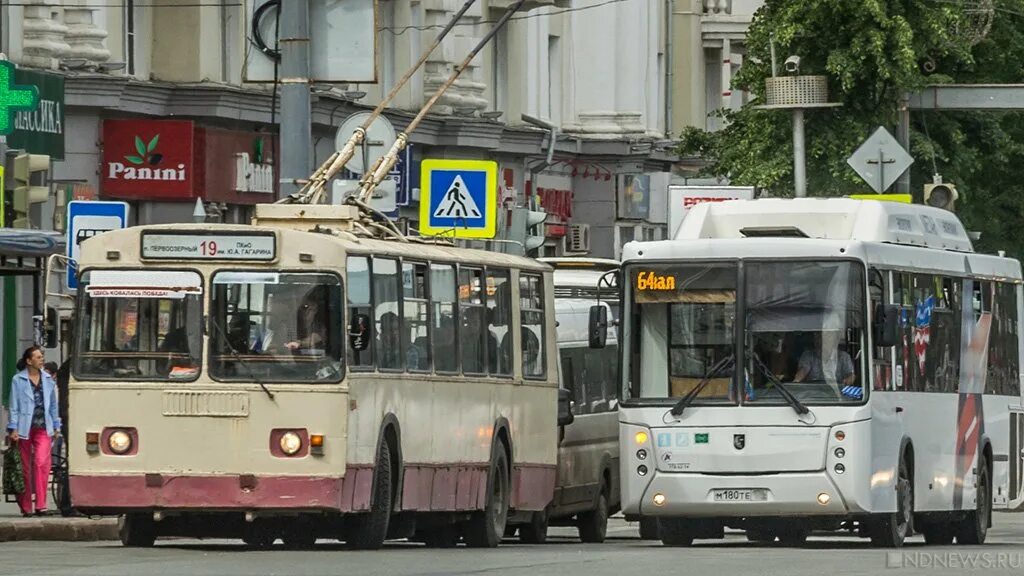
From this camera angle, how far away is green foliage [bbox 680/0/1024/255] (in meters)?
36.7

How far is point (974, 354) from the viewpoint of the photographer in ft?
85.0

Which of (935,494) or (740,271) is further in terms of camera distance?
(935,494)

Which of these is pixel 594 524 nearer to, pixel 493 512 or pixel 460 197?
pixel 493 512

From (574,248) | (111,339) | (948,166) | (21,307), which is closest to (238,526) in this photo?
(111,339)

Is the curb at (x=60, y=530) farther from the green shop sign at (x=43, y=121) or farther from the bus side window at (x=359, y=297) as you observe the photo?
the green shop sign at (x=43, y=121)

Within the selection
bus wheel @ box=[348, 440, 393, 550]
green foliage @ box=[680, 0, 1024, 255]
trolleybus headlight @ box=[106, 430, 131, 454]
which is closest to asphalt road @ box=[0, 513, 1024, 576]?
bus wheel @ box=[348, 440, 393, 550]

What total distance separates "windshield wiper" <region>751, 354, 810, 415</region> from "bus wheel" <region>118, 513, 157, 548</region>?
477 centimetres

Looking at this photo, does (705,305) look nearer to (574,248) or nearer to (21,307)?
(21,307)

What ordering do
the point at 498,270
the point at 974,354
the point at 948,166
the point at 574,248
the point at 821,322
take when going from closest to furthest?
the point at 821,322 < the point at 498,270 < the point at 974,354 < the point at 948,166 < the point at 574,248

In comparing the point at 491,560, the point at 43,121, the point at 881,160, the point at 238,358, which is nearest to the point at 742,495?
the point at 491,560

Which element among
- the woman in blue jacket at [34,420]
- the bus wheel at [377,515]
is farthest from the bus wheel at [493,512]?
the woman in blue jacket at [34,420]

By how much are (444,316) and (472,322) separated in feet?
2.31

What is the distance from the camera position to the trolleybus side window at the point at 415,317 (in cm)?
2148

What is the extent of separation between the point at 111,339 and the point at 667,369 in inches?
185
